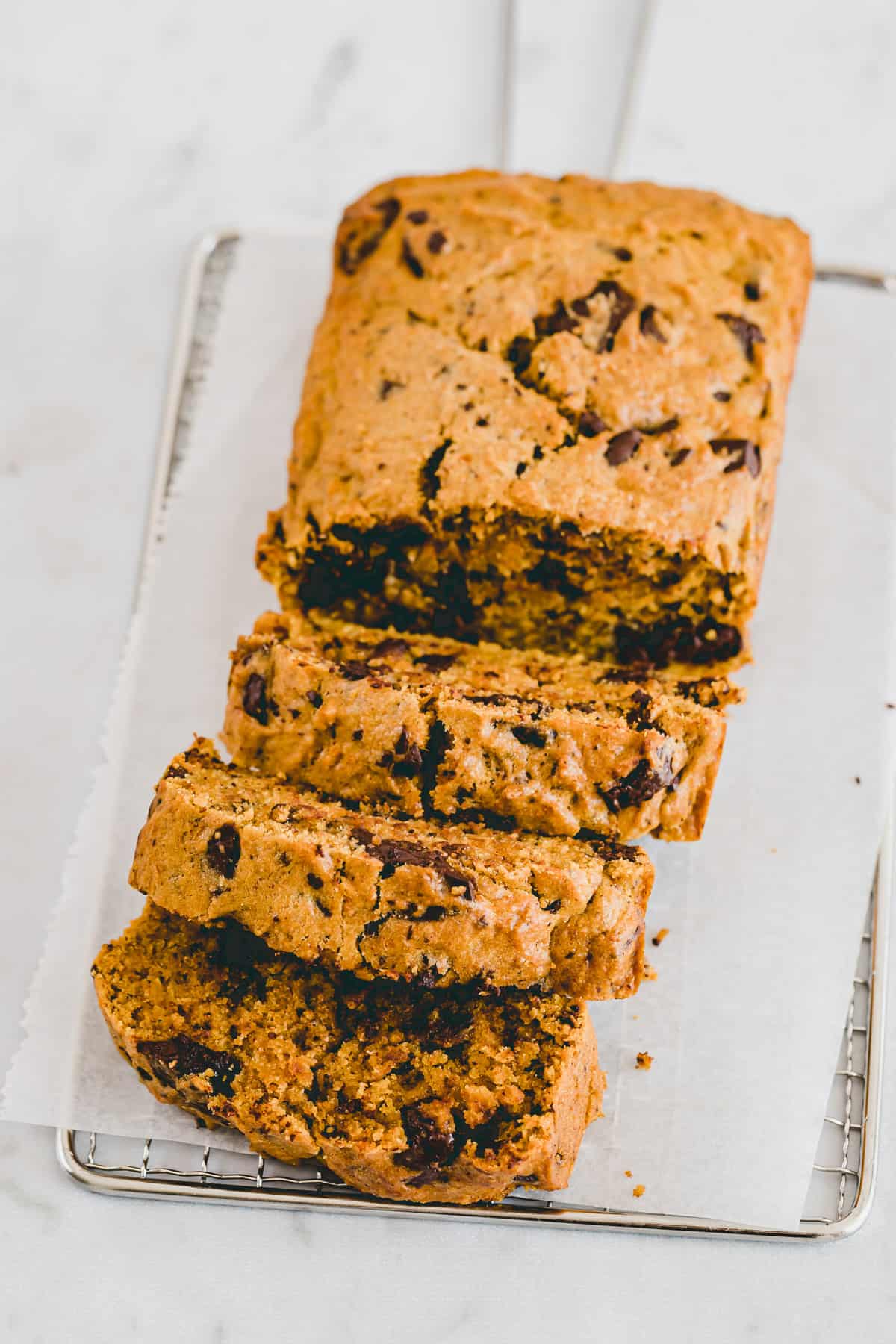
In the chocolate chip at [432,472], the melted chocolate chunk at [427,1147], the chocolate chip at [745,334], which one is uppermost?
the chocolate chip at [745,334]

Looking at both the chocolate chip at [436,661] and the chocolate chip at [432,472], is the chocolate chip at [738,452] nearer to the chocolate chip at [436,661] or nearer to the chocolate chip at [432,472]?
the chocolate chip at [432,472]

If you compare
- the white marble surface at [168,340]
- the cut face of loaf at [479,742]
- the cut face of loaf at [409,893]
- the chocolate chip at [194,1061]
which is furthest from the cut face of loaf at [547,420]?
the chocolate chip at [194,1061]

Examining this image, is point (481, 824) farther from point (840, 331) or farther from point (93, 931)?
point (840, 331)

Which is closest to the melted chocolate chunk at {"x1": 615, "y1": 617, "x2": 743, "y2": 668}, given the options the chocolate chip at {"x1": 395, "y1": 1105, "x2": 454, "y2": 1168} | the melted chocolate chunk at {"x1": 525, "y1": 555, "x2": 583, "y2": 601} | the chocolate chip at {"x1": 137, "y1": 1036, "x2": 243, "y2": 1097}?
the melted chocolate chunk at {"x1": 525, "y1": 555, "x2": 583, "y2": 601}

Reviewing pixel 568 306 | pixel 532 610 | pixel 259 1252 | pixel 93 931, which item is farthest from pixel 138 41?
pixel 259 1252

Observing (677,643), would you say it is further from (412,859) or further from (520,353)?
(412,859)

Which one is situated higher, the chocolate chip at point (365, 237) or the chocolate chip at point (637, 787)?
the chocolate chip at point (365, 237)

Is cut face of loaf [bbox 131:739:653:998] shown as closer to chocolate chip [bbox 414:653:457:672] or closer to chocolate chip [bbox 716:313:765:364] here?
chocolate chip [bbox 414:653:457:672]
